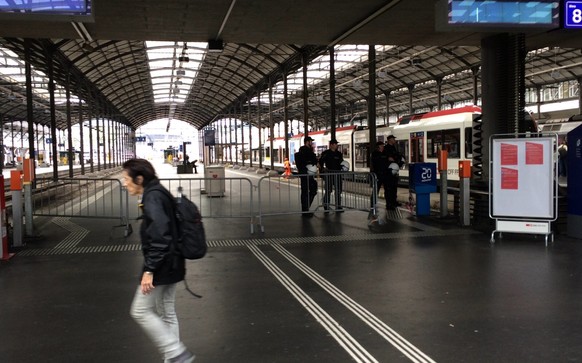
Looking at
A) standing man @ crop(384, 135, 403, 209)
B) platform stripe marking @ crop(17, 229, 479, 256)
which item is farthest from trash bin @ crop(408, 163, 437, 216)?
platform stripe marking @ crop(17, 229, 479, 256)

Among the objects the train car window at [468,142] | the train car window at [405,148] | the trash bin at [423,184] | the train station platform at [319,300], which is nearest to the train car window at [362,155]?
the train car window at [405,148]

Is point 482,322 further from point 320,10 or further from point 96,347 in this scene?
point 320,10

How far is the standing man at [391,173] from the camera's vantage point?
12594 millimetres

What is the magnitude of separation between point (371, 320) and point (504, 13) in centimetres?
571

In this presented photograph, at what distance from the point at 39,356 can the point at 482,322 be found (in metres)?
3.80

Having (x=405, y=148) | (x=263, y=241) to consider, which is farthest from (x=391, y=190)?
(x=405, y=148)

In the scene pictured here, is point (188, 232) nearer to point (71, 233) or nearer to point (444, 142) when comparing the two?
point (71, 233)

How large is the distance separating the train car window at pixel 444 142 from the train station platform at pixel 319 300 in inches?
366

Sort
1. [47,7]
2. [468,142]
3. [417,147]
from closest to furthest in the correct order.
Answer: [47,7] < [468,142] < [417,147]

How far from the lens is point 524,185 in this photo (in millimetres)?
8727

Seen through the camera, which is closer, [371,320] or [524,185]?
[371,320]

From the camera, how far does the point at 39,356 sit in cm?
399

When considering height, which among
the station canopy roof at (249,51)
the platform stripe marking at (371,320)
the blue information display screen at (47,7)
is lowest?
the platform stripe marking at (371,320)

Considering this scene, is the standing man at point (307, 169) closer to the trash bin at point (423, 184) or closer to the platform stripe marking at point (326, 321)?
the trash bin at point (423, 184)
